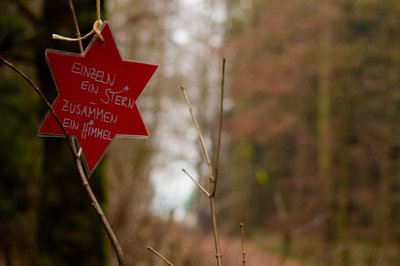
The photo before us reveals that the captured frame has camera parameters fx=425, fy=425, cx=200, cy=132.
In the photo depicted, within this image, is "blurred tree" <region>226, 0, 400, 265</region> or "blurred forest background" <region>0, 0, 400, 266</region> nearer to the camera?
"blurred forest background" <region>0, 0, 400, 266</region>

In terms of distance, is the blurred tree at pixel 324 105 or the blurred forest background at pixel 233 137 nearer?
the blurred forest background at pixel 233 137

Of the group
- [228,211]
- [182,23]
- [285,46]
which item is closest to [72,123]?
[182,23]

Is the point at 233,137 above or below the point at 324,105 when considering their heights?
below

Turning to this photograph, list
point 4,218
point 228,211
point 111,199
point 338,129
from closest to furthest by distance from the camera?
point 4,218
point 111,199
point 338,129
point 228,211

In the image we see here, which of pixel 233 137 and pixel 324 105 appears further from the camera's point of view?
pixel 233 137

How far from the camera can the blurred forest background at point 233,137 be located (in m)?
2.26

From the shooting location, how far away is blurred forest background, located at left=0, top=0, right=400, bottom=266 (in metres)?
2.26

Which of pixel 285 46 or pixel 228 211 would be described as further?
pixel 228 211

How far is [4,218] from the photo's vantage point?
3100 mm

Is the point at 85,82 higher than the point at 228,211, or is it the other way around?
the point at 85,82

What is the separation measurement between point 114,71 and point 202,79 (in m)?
12.6

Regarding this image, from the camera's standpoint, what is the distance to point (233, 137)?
15.2m

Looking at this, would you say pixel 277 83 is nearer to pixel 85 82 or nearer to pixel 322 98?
pixel 322 98

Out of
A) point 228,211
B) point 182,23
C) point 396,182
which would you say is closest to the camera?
point 182,23
